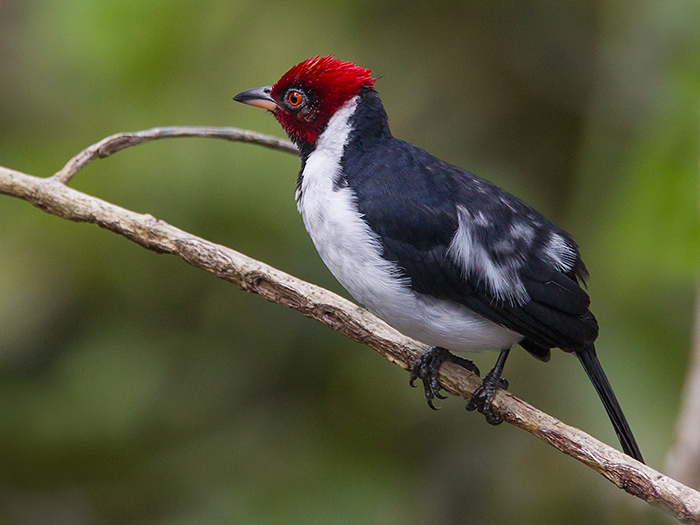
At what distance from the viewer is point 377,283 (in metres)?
2.62

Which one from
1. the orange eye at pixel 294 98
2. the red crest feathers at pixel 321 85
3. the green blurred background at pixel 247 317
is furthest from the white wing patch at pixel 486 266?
the green blurred background at pixel 247 317

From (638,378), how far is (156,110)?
2.55 m

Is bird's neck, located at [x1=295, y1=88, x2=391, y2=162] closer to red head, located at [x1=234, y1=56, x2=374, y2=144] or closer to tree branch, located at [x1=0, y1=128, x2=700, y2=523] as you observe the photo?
red head, located at [x1=234, y1=56, x2=374, y2=144]

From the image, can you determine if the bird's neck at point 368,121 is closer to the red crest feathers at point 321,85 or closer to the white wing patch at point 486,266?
the red crest feathers at point 321,85

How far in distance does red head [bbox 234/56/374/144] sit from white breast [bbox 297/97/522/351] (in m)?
0.34

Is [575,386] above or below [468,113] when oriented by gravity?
below

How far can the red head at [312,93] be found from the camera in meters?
2.95

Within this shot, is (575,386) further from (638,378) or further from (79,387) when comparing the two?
(79,387)

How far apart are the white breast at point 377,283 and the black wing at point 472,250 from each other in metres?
0.04

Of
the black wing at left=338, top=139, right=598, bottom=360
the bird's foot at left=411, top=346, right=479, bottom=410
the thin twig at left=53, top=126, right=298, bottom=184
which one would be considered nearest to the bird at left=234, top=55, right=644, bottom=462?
the black wing at left=338, top=139, right=598, bottom=360

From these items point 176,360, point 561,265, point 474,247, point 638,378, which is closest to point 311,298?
point 474,247

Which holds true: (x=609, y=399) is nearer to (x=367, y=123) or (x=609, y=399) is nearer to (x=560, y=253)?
(x=560, y=253)

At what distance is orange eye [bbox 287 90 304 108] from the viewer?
3.01 m

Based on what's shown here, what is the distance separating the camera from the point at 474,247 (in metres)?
2.62
